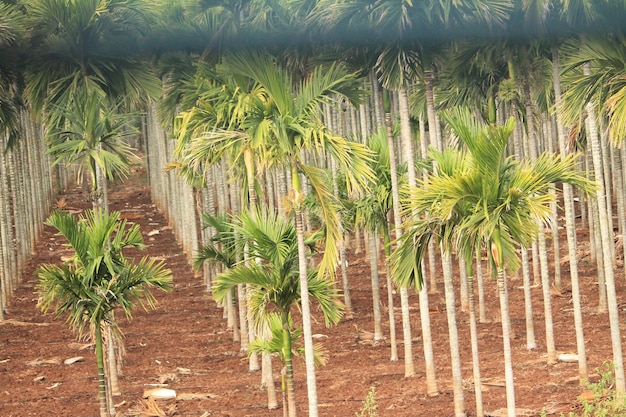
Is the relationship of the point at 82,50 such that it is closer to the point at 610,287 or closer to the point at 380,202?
the point at 380,202

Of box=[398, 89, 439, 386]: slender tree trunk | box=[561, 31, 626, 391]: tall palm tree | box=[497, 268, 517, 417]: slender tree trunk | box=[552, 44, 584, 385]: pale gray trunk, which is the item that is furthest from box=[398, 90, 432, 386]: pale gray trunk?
box=[497, 268, 517, 417]: slender tree trunk

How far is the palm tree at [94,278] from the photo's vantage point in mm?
13383

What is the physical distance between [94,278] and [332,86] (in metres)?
4.34

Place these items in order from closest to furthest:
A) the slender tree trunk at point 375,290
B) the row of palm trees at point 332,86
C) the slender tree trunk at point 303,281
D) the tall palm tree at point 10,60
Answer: the slender tree trunk at point 303,281, the row of palm trees at point 332,86, the tall palm tree at point 10,60, the slender tree trunk at point 375,290

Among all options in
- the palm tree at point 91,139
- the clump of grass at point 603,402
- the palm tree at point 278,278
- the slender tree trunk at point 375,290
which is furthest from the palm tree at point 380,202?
the palm tree at point 278,278

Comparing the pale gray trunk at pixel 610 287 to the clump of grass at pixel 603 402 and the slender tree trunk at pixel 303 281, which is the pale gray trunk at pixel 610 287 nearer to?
the clump of grass at pixel 603 402

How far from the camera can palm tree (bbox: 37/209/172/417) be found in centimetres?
1338

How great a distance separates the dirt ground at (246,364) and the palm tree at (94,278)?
195 cm

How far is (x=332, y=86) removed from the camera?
11664mm

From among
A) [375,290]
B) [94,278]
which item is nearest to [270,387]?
[94,278]

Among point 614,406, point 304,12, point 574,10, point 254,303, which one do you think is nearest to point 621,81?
point 574,10

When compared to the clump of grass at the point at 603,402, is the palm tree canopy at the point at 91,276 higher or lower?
higher

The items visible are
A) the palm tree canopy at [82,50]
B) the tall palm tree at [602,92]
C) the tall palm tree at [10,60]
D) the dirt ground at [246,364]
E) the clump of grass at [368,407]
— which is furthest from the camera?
the palm tree canopy at [82,50]

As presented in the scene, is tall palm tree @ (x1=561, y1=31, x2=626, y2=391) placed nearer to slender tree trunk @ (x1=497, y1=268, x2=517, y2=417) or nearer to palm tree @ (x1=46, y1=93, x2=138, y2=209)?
slender tree trunk @ (x1=497, y1=268, x2=517, y2=417)
